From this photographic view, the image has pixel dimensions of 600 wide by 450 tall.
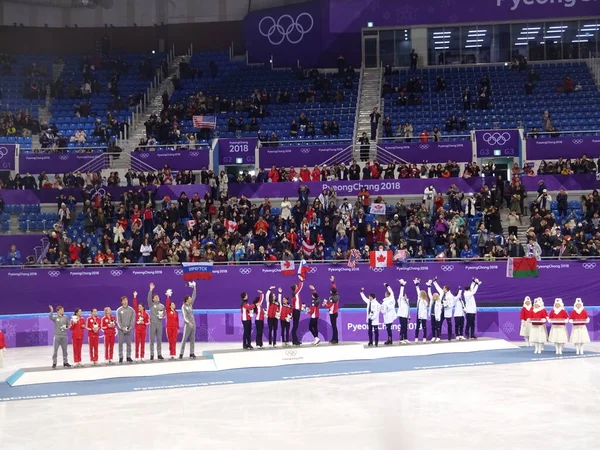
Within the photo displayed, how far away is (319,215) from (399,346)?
959cm

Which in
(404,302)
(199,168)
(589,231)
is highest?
(199,168)

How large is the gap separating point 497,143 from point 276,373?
838 inches

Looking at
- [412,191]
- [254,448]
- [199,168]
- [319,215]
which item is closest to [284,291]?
[319,215]

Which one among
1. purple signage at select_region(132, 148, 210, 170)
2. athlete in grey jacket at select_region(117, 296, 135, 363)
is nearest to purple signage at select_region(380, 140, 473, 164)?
purple signage at select_region(132, 148, 210, 170)

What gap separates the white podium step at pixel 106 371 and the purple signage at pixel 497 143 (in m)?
21.2

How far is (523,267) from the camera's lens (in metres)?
34.4

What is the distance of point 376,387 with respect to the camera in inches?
968

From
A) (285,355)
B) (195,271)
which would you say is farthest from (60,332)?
(195,271)

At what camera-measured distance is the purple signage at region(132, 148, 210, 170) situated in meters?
45.4

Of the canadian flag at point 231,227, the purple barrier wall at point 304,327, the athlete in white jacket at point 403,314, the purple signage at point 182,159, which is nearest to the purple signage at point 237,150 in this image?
the purple signage at point 182,159

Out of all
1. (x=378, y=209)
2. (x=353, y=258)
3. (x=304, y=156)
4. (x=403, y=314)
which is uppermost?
(x=304, y=156)

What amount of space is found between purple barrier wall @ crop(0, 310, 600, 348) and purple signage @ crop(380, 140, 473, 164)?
12759 mm

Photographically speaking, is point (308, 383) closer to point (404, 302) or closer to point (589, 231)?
point (404, 302)

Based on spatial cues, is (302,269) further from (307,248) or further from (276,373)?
(276,373)
